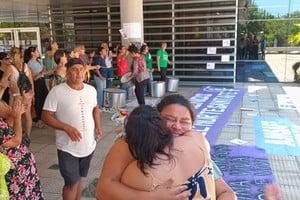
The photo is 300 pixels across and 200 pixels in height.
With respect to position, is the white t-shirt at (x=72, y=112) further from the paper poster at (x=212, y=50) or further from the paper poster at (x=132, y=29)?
the paper poster at (x=212, y=50)

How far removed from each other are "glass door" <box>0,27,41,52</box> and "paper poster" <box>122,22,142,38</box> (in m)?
7.15

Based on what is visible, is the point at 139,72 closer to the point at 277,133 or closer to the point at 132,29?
the point at 132,29

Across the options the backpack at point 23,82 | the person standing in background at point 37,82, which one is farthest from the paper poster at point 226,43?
the backpack at point 23,82

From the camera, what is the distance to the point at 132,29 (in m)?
10.4

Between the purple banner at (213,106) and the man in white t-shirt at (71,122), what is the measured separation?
9.04ft

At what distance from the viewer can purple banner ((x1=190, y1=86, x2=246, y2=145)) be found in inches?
264

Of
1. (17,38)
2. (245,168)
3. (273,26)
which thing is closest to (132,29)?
(273,26)

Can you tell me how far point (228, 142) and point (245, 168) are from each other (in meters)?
1.21

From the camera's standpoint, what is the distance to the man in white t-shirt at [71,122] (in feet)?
9.56

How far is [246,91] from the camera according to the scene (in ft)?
37.1

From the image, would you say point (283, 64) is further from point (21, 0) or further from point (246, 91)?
point (21, 0)

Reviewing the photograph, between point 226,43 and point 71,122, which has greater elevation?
point 226,43

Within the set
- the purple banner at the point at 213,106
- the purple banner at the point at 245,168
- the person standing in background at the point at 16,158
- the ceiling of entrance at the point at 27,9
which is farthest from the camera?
the ceiling of entrance at the point at 27,9

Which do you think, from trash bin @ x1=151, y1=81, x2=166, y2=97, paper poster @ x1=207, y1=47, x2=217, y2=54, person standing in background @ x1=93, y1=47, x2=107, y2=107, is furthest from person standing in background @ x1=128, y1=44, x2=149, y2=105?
paper poster @ x1=207, y1=47, x2=217, y2=54
